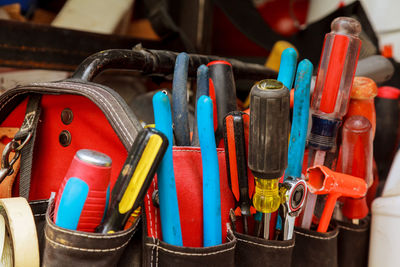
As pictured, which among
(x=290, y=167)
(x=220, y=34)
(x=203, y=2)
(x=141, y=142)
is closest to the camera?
(x=141, y=142)

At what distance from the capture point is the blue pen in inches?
12.7

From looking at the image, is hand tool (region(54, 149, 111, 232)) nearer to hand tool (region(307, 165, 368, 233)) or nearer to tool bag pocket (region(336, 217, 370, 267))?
hand tool (region(307, 165, 368, 233))

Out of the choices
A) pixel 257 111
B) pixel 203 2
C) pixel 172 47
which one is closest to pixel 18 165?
pixel 257 111

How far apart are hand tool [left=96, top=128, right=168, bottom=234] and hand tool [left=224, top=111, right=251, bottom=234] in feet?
0.30

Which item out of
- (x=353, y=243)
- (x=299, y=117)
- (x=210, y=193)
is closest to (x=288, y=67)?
(x=299, y=117)

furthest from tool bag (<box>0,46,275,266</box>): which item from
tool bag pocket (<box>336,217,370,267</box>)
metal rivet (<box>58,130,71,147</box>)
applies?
tool bag pocket (<box>336,217,370,267</box>)

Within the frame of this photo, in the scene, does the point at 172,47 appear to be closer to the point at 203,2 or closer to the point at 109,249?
the point at 203,2

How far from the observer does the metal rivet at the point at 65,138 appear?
0.44m

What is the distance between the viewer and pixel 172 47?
93 cm

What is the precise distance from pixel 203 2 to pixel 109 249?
0.88 meters

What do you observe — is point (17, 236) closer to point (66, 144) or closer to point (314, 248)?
point (66, 144)

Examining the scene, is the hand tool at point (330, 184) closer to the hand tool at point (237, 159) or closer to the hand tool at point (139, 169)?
the hand tool at point (237, 159)

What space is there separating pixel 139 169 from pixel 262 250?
167 millimetres

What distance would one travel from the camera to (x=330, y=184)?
410mm
